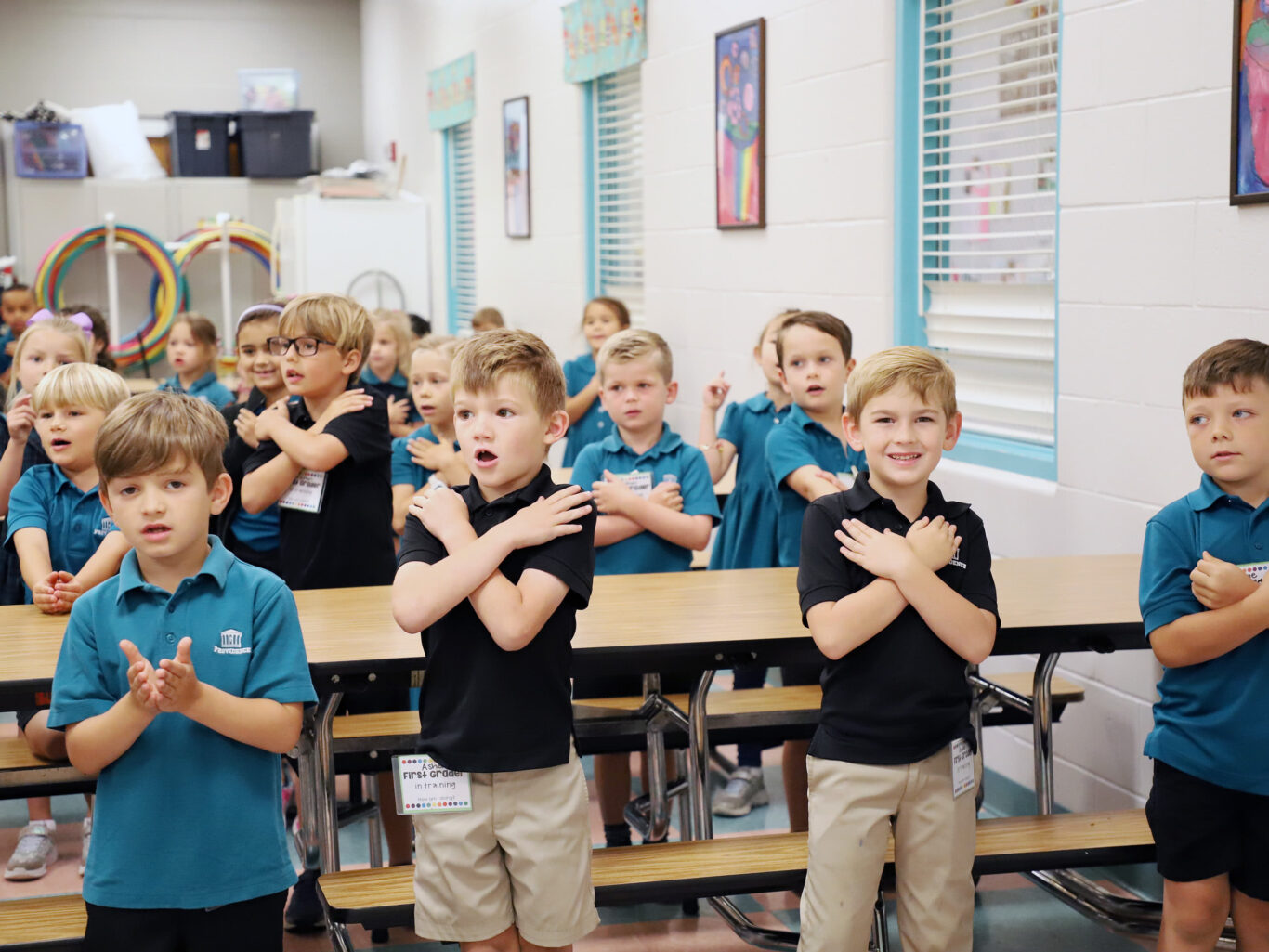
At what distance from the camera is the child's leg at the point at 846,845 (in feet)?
6.25

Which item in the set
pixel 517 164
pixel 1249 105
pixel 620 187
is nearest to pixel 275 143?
pixel 517 164

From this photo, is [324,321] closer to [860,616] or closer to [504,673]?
[504,673]

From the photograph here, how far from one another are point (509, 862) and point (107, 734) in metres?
0.55

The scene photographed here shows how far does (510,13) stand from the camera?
7168 mm

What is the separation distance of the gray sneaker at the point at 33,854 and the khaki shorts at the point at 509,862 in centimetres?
155

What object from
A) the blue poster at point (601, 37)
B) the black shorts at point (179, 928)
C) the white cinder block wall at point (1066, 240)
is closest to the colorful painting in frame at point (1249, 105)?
the white cinder block wall at point (1066, 240)

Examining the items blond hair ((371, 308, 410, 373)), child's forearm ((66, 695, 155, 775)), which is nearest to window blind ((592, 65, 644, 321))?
blond hair ((371, 308, 410, 373))

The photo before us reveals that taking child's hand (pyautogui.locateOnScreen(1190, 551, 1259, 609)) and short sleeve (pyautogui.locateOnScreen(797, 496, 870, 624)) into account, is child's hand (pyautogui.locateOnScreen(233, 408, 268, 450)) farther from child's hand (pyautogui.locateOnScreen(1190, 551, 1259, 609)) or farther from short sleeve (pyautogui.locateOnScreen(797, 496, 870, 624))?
child's hand (pyautogui.locateOnScreen(1190, 551, 1259, 609))

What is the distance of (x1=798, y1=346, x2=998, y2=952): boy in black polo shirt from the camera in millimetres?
1882

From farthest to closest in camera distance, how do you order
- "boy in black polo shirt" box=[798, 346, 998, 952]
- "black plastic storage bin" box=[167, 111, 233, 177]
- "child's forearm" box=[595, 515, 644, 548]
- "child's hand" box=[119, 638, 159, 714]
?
"black plastic storage bin" box=[167, 111, 233, 177] → "child's forearm" box=[595, 515, 644, 548] → "boy in black polo shirt" box=[798, 346, 998, 952] → "child's hand" box=[119, 638, 159, 714]

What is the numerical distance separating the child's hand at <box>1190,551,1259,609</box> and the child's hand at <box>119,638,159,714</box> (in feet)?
4.61

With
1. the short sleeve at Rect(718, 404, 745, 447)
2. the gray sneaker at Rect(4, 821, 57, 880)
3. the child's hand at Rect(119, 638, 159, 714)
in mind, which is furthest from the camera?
the short sleeve at Rect(718, 404, 745, 447)

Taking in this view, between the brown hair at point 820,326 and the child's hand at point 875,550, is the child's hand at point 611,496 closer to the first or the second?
the brown hair at point 820,326

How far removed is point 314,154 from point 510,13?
4313 mm
